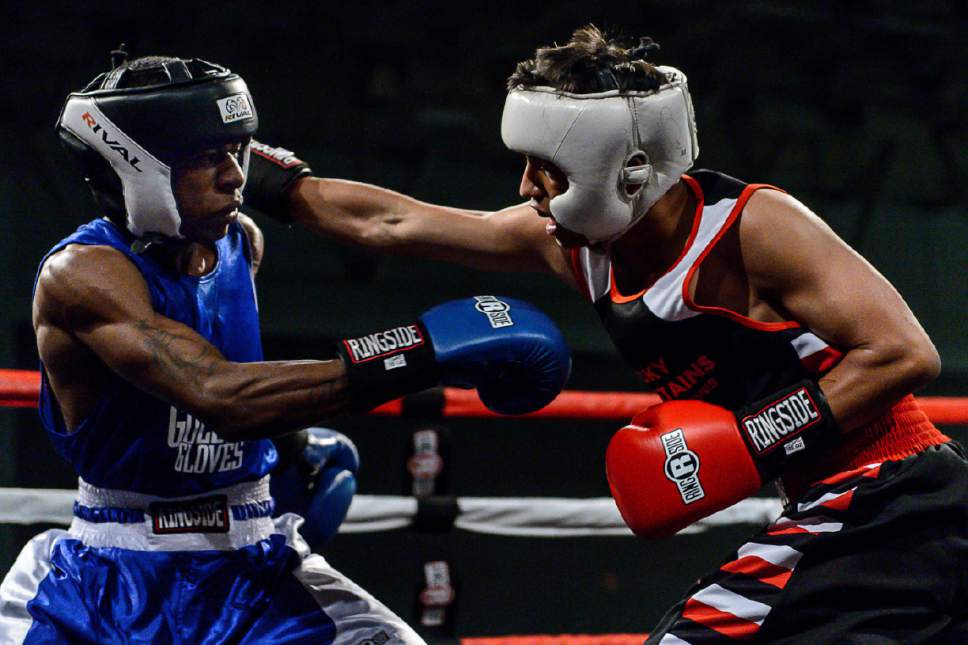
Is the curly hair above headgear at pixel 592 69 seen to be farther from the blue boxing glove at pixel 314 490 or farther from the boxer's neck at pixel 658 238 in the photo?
the blue boxing glove at pixel 314 490

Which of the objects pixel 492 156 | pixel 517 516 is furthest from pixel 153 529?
pixel 492 156

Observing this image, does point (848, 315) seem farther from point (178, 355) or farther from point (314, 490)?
point (314, 490)

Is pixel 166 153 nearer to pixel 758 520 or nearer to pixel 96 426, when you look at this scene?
pixel 96 426

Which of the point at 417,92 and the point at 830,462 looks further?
the point at 417,92

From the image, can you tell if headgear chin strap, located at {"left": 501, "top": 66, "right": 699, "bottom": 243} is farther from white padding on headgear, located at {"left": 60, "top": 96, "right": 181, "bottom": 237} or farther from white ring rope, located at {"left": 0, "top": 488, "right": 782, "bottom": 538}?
white ring rope, located at {"left": 0, "top": 488, "right": 782, "bottom": 538}

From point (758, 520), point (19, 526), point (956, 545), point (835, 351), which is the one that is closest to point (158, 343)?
point (835, 351)

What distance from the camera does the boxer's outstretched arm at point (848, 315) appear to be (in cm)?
159

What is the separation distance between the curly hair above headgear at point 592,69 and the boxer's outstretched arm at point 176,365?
1.84 ft

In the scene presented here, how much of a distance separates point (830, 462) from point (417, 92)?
4.08 meters

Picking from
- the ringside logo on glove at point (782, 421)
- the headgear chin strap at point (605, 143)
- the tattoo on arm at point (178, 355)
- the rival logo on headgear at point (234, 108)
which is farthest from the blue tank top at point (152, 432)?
the ringside logo on glove at point (782, 421)

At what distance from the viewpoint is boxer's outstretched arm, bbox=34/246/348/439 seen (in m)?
1.58

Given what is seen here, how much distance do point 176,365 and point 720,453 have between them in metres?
0.80

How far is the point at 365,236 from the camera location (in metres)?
2.22

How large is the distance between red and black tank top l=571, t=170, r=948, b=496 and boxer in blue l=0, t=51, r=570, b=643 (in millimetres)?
171
